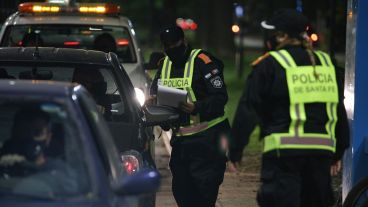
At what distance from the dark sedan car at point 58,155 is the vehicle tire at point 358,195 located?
2.60 meters

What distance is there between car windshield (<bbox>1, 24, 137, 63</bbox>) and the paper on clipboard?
4.72m

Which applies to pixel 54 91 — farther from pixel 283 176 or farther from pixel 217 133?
pixel 217 133

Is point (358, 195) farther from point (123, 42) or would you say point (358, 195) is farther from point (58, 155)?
point (123, 42)

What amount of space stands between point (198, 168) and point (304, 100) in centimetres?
197

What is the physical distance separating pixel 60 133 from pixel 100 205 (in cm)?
57

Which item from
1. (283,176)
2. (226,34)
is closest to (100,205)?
(283,176)

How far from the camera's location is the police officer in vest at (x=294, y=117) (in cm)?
626

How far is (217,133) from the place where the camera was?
8195mm

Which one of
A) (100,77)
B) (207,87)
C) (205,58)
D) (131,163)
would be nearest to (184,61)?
(205,58)

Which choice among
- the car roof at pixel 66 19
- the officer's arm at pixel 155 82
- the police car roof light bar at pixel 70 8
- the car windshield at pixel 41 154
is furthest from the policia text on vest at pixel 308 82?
the police car roof light bar at pixel 70 8

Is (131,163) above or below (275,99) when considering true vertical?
below

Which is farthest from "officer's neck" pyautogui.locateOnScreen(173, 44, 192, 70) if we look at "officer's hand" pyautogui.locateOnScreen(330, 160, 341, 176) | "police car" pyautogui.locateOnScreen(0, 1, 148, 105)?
"police car" pyautogui.locateOnScreen(0, 1, 148, 105)

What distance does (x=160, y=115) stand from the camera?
7957mm

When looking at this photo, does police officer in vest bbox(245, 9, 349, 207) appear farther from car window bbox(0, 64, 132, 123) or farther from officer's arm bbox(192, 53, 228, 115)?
car window bbox(0, 64, 132, 123)
